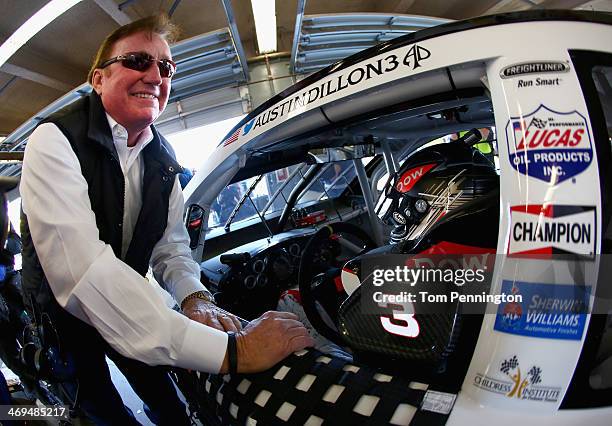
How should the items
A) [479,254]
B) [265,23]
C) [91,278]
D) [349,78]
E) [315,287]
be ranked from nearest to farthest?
[91,278] → [479,254] → [349,78] → [315,287] → [265,23]

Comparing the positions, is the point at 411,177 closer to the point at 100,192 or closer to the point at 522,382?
the point at 522,382

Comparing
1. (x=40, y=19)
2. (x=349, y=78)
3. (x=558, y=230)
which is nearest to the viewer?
(x=558, y=230)

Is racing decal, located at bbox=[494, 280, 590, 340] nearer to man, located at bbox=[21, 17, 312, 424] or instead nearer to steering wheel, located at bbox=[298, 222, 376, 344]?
man, located at bbox=[21, 17, 312, 424]

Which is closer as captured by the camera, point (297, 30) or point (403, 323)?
point (403, 323)

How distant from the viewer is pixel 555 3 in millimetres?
4707

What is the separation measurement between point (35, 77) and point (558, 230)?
5.02 m

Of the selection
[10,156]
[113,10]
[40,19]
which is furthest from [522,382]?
[113,10]

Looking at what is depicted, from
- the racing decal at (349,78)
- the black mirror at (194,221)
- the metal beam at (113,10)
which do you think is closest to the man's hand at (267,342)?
the racing decal at (349,78)

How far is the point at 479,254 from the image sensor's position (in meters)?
0.96

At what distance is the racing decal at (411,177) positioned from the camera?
1315mm

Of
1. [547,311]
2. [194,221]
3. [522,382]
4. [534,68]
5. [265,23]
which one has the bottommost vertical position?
[522,382]

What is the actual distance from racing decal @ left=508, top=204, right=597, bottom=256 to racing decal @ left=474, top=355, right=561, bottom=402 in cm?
23

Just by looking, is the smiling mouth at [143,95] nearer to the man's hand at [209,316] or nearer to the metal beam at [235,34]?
the man's hand at [209,316]

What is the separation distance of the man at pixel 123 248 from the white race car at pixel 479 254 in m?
0.14
